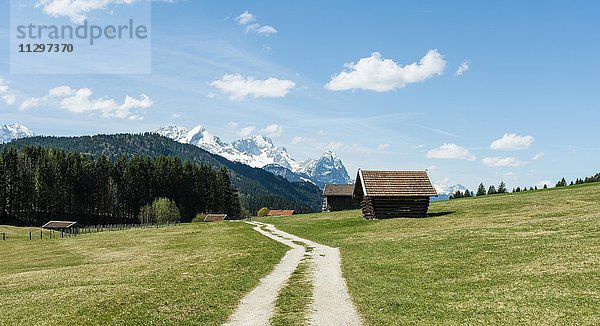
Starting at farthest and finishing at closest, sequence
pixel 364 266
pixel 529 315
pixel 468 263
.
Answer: pixel 364 266, pixel 468 263, pixel 529 315

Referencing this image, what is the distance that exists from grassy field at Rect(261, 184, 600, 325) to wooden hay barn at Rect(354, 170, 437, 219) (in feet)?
62.2

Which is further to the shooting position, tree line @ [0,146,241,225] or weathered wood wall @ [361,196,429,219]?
tree line @ [0,146,241,225]

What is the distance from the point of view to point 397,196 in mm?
61688

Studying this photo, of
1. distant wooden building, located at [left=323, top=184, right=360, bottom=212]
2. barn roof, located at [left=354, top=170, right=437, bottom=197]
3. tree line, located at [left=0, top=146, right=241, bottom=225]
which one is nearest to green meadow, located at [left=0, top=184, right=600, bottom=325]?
barn roof, located at [left=354, top=170, right=437, bottom=197]

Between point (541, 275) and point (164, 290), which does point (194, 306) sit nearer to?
point (164, 290)

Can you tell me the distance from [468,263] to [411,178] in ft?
130

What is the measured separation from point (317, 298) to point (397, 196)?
43.4 m

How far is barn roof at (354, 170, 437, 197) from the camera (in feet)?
→ 203

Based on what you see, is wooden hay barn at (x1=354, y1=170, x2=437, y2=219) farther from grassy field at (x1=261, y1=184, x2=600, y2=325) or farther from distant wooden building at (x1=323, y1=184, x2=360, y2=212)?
distant wooden building at (x1=323, y1=184, x2=360, y2=212)

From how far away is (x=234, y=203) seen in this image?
161875mm

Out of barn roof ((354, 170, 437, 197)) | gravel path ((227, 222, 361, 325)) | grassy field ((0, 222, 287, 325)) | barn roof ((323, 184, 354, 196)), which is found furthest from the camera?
barn roof ((323, 184, 354, 196))

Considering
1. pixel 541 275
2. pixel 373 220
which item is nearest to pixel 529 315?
pixel 541 275

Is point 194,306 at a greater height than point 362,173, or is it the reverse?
point 362,173

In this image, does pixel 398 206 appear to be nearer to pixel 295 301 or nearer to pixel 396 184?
pixel 396 184
